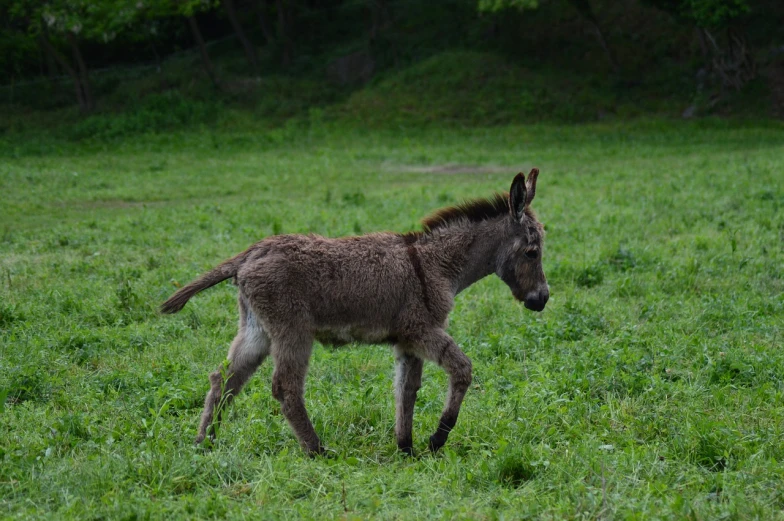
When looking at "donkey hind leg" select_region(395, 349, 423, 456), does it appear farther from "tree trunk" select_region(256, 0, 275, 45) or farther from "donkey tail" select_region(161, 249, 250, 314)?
"tree trunk" select_region(256, 0, 275, 45)

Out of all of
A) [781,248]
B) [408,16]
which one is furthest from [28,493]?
[408,16]

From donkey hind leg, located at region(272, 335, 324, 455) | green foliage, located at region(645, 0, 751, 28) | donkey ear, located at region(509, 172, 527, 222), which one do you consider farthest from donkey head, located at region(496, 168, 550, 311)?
green foliage, located at region(645, 0, 751, 28)

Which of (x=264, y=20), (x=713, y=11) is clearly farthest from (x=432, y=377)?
(x=264, y=20)

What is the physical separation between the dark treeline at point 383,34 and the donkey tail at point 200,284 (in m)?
23.2

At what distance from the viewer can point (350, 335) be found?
221 inches

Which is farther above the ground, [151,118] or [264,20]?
[264,20]

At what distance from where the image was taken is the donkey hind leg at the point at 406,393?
5.59 m

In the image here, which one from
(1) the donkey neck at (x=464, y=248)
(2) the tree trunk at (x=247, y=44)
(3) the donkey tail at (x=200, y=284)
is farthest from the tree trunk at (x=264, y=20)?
(3) the donkey tail at (x=200, y=284)

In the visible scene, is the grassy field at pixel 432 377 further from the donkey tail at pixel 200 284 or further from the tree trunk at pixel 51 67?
the tree trunk at pixel 51 67

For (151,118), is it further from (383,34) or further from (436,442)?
(436,442)

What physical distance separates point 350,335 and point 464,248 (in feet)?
3.85

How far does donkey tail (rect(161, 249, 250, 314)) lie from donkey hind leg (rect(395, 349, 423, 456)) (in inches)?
50.8

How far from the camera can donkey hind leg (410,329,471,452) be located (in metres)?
5.43

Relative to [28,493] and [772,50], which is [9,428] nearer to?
[28,493]
